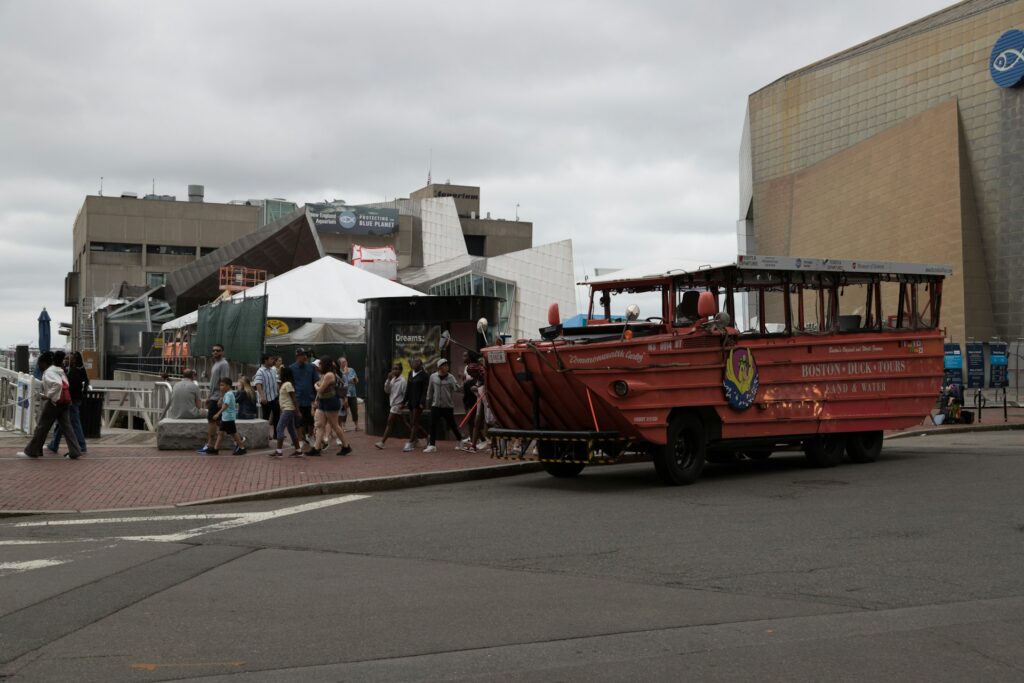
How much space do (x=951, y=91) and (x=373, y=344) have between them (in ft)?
139

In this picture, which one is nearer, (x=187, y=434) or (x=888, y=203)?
(x=187, y=434)

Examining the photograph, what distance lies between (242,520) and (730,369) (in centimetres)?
656

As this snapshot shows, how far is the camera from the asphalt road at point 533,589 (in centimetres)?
574

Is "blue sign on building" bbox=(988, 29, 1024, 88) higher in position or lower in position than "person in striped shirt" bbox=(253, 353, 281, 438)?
higher

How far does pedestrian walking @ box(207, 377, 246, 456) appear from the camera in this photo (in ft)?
58.7

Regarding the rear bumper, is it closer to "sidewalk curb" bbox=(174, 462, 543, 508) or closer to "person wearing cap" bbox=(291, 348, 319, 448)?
"sidewalk curb" bbox=(174, 462, 543, 508)

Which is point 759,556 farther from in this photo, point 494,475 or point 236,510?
point 494,475

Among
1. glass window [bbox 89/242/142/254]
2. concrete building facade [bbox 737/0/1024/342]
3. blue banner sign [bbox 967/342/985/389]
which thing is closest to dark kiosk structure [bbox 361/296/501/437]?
blue banner sign [bbox 967/342/985/389]

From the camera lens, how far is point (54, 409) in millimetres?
16844

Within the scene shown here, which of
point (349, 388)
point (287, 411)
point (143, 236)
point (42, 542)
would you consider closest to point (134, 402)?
point (349, 388)

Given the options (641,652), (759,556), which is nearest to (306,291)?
(759,556)

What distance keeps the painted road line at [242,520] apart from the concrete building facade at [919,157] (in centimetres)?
4380

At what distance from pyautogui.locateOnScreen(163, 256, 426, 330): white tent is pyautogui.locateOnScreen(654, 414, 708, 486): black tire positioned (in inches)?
755

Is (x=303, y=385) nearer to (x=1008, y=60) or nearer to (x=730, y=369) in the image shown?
(x=730, y=369)
